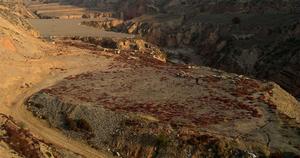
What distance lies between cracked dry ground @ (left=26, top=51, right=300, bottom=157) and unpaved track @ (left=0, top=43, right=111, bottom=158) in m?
0.79

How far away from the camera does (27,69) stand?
43.5 metres

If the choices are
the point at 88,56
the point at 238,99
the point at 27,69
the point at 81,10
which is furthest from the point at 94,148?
the point at 81,10

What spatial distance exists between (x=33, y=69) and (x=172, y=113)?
15.7 meters

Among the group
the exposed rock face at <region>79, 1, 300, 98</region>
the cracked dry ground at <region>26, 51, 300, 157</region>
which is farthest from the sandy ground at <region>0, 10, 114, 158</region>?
the exposed rock face at <region>79, 1, 300, 98</region>

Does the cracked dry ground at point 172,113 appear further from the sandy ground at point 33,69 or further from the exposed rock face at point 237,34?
the exposed rock face at point 237,34

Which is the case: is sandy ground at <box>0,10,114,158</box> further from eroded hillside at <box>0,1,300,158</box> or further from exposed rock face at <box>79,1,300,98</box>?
exposed rock face at <box>79,1,300,98</box>

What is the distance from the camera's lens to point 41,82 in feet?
137

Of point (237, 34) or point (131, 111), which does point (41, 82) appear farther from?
point (237, 34)

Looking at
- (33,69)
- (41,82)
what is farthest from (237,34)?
(41,82)

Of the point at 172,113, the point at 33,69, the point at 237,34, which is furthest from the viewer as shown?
the point at 237,34

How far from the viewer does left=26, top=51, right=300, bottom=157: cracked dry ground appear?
2903 cm

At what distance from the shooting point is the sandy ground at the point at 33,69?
3149cm

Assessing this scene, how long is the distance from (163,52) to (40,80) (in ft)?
118

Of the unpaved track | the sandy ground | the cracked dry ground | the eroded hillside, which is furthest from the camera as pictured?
the sandy ground
